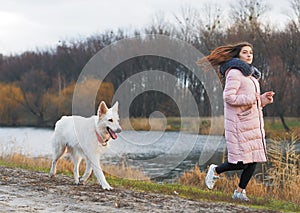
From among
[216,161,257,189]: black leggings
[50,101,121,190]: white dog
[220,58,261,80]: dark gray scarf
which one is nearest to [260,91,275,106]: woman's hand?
[220,58,261,80]: dark gray scarf

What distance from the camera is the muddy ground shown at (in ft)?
18.2

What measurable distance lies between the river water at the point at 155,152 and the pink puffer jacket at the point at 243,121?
6080 mm

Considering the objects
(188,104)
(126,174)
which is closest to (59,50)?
(188,104)

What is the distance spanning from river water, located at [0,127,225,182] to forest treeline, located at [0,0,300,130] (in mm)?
1633

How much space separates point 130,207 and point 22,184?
2.56 meters

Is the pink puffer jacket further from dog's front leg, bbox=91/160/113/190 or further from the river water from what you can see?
the river water

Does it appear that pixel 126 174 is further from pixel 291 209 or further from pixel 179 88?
pixel 179 88

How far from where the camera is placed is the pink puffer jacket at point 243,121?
650 centimetres

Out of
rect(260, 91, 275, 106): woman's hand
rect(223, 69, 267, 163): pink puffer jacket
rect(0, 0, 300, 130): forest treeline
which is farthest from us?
rect(0, 0, 300, 130): forest treeline

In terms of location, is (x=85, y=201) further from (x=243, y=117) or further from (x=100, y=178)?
(x=243, y=117)

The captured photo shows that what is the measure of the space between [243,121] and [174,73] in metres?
23.3

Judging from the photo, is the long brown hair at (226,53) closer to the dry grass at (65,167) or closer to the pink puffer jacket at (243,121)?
the pink puffer jacket at (243,121)

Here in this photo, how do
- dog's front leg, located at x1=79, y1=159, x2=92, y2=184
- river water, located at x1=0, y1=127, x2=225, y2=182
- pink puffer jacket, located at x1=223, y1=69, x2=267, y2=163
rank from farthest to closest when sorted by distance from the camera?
1. river water, located at x1=0, y1=127, x2=225, y2=182
2. dog's front leg, located at x1=79, y1=159, x2=92, y2=184
3. pink puffer jacket, located at x1=223, y1=69, x2=267, y2=163

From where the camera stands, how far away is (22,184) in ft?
24.7
